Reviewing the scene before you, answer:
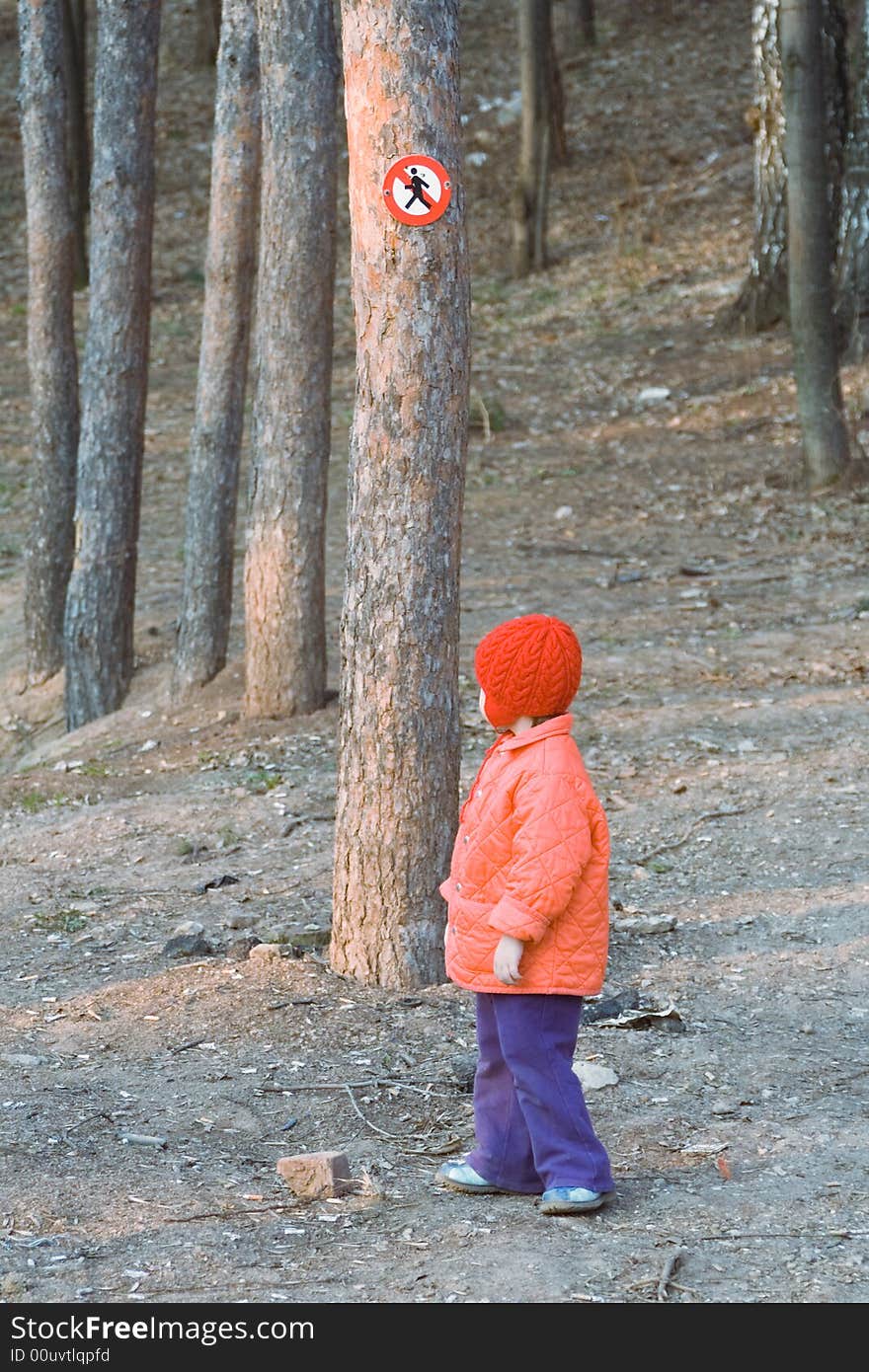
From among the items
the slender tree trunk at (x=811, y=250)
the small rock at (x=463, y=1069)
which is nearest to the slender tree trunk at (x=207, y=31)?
the slender tree trunk at (x=811, y=250)

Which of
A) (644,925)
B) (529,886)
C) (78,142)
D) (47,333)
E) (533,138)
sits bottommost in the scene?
(644,925)

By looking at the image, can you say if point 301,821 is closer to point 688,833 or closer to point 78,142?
point 688,833

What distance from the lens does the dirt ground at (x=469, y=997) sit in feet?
12.1

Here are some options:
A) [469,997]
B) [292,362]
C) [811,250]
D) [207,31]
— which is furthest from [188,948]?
[207,31]

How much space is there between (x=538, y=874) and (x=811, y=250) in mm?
9344

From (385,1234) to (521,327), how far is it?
1671 centimetres

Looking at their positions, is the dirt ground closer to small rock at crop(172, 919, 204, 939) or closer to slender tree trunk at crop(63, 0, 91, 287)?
small rock at crop(172, 919, 204, 939)

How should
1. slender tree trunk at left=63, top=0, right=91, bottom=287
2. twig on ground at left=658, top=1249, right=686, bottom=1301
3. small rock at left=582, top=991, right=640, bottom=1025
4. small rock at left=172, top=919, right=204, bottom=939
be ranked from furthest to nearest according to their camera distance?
slender tree trunk at left=63, top=0, right=91, bottom=287, small rock at left=172, top=919, right=204, bottom=939, small rock at left=582, top=991, right=640, bottom=1025, twig on ground at left=658, top=1249, right=686, bottom=1301

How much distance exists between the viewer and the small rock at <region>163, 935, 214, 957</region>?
5.78 meters

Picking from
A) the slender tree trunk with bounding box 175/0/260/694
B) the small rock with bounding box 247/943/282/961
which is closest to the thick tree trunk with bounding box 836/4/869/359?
the slender tree trunk with bounding box 175/0/260/694

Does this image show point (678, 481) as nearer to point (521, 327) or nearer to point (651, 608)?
point (651, 608)

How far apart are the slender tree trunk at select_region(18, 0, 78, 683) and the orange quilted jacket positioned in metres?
7.37

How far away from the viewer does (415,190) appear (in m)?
4.91

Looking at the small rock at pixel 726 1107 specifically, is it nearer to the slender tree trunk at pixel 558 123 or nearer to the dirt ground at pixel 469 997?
the dirt ground at pixel 469 997
